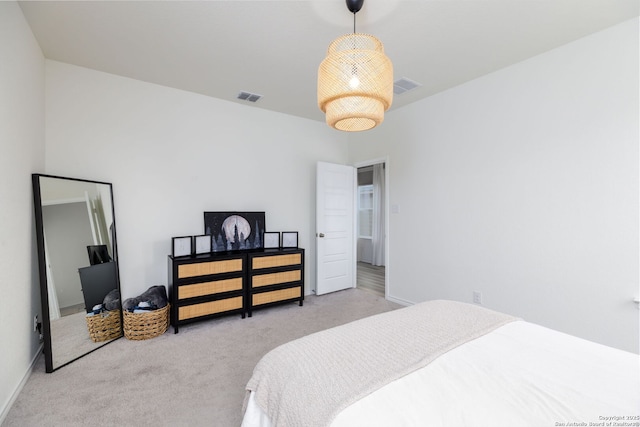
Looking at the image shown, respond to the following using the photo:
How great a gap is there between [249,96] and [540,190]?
325 cm

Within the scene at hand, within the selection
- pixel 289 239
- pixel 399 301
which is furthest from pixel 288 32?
pixel 399 301

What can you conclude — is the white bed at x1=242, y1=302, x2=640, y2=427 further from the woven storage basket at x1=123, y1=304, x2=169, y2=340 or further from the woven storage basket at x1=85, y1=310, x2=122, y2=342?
the woven storage basket at x1=85, y1=310, x2=122, y2=342

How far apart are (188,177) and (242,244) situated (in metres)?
1.03

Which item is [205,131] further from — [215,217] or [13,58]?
[13,58]

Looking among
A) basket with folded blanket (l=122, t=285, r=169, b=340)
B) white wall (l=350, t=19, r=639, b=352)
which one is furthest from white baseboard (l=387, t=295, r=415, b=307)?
basket with folded blanket (l=122, t=285, r=169, b=340)

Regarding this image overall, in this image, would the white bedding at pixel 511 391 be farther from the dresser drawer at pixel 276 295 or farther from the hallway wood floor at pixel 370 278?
the hallway wood floor at pixel 370 278

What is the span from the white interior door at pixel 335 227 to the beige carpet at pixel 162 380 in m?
1.16

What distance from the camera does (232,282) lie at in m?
3.16

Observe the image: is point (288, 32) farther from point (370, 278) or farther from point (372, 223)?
point (372, 223)

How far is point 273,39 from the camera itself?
2.33 meters

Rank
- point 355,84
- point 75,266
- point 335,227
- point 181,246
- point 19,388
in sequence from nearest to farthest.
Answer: point 355,84 → point 19,388 → point 75,266 → point 181,246 → point 335,227

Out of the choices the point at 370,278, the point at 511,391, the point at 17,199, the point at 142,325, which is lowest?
the point at 370,278

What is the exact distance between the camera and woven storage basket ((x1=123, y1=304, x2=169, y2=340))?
2.65 metres

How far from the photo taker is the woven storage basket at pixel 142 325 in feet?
8.70
